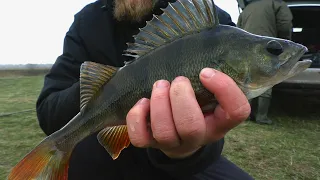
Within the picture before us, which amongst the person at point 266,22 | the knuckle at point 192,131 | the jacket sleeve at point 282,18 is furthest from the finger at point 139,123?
the jacket sleeve at point 282,18

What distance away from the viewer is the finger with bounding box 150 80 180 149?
0.82m

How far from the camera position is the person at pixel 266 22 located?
316 centimetres

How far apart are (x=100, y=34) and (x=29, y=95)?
4.21 m

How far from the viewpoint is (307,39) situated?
5.27 m

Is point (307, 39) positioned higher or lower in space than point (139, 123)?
lower

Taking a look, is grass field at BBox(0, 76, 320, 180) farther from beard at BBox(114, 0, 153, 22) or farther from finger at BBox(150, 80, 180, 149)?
finger at BBox(150, 80, 180, 149)

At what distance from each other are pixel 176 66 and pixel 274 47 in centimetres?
27

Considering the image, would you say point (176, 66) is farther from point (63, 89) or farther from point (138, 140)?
point (63, 89)

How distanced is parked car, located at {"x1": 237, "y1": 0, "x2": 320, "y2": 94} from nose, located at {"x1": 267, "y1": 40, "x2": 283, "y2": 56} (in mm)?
2467

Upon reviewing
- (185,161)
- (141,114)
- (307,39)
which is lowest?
(307,39)

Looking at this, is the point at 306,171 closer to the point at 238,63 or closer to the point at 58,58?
the point at 238,63

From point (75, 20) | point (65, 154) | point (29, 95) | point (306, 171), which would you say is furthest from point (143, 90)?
point (29, 95)

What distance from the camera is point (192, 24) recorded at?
0.91 m

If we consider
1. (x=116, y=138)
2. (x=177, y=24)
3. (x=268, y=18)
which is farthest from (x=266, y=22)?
(x=116, y=138)
